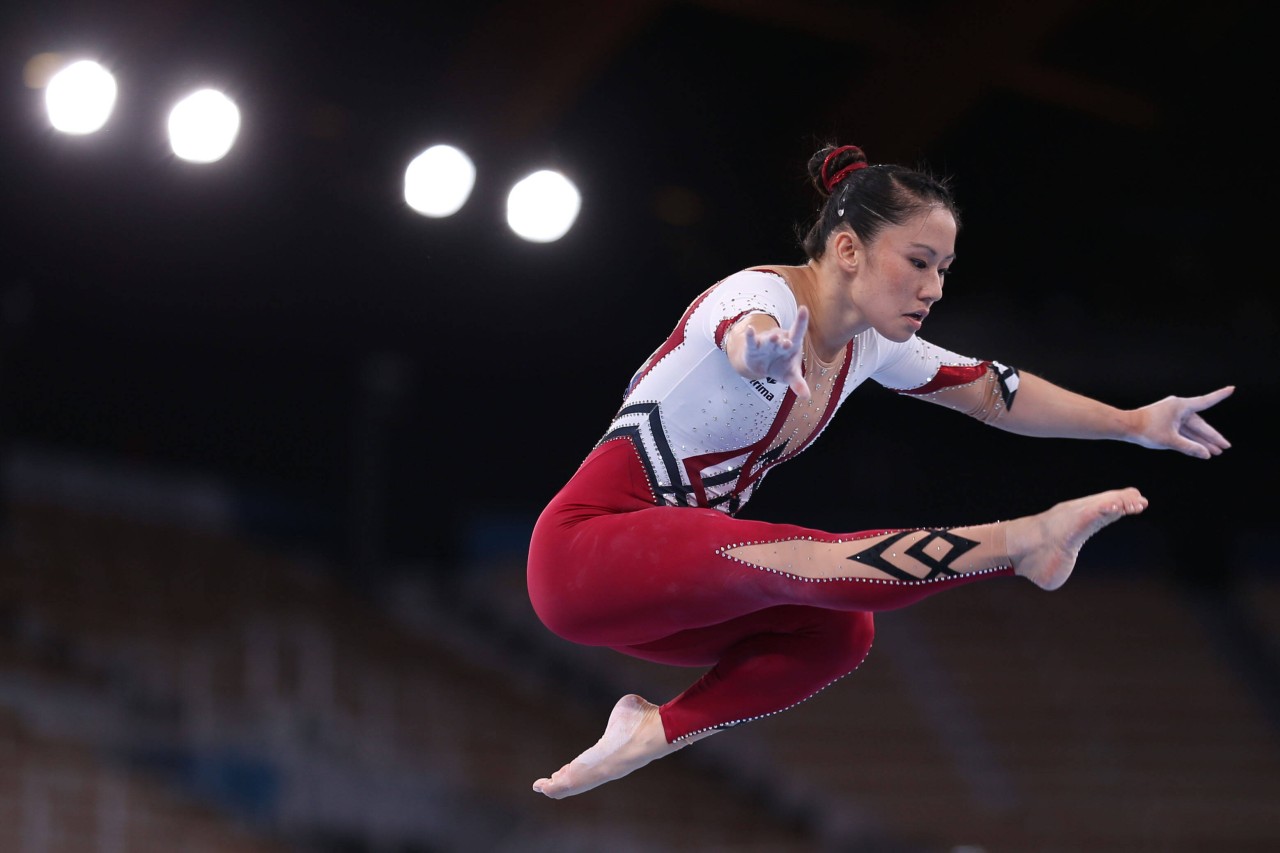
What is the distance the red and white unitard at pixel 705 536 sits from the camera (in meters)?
3.34

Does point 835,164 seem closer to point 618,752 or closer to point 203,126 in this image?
point 618,752

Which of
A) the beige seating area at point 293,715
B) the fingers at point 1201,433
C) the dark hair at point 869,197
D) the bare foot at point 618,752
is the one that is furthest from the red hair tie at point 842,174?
the beige seating area at point 293,715

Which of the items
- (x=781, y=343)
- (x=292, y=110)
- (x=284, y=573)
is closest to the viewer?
(x=781, y=343)

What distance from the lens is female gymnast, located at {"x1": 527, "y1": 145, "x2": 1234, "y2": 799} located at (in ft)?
10.8

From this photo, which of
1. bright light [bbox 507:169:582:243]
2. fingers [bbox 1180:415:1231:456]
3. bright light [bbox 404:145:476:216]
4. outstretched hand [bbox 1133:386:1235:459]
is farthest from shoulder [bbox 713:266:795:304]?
bright light [bbox 507:169:582:243]

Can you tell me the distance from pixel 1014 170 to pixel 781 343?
312 inches

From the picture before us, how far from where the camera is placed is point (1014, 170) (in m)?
10.4

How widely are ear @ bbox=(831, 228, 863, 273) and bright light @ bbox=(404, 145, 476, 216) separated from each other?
17.0 ft

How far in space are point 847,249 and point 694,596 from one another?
0.96 m

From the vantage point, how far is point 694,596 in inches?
131

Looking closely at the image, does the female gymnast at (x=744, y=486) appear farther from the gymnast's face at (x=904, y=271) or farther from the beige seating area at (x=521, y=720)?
the beige seating area at (x=521, y=720)

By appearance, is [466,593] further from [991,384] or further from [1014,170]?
[991,384]

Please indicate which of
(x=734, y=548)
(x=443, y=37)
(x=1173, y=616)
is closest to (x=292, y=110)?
(x=443, y=37)

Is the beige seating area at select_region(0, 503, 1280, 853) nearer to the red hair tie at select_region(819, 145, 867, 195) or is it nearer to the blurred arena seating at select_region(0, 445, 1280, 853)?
the blurred arena seating at select_region(0, 445, 1280, 853)
